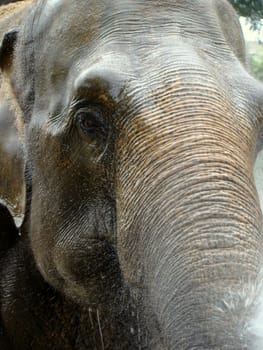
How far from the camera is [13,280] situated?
4.65m

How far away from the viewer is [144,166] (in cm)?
339

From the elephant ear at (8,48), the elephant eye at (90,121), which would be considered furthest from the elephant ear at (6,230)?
the elephant eye at (90,121)

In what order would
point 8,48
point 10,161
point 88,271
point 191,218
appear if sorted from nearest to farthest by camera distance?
point 191,218 → point 88,271 → point 10,161 → point 8,48

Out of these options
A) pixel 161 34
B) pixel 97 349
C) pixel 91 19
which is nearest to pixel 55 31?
pixel 91 19

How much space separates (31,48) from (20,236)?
767 mm

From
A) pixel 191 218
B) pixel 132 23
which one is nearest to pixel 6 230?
pixel 132 23

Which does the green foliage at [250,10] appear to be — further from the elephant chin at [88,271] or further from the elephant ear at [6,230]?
the elephant chin at [88,271]

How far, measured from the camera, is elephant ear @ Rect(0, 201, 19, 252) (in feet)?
14.5

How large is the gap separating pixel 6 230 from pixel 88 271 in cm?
64

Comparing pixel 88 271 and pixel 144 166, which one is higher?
pixel 144 166

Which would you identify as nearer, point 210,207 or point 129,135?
point 210,207

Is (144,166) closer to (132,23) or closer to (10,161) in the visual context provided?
(132,23)

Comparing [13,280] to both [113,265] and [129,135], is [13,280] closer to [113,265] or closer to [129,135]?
[113,265]

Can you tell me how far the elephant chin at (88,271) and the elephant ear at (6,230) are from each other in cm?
26
